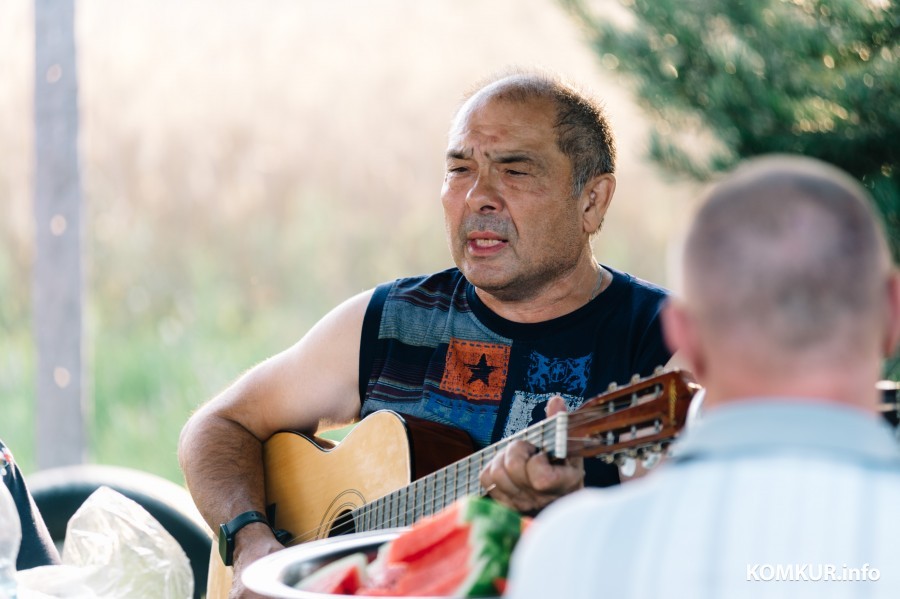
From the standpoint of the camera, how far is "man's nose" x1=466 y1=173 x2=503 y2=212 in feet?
8.54

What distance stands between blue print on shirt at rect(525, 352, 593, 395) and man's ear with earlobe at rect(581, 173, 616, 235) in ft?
1.23

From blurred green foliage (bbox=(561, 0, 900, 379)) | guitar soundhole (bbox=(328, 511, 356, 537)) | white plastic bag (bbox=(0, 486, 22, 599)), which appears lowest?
guitar soundhole (bbox=(328, 511, 356, 537))

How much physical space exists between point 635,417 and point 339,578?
1.61 feet

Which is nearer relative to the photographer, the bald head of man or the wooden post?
the bald head of man

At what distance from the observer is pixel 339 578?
1.29m

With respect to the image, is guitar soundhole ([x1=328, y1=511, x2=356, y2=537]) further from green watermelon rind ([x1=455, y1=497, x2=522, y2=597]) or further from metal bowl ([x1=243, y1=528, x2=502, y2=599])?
green watermelon rind ([x1=455, y1=497, x2=522, y2=597])

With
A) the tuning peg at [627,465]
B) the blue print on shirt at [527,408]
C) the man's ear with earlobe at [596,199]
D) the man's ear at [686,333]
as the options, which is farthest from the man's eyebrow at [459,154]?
the man's ear at [686,333]

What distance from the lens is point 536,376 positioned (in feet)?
8.13

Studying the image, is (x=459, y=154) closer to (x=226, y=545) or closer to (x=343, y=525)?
(x=343, y=525)

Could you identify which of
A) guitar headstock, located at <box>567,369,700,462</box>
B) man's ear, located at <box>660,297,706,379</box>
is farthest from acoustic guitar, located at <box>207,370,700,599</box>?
man's ear, located at <box>660,297,706,379</box>

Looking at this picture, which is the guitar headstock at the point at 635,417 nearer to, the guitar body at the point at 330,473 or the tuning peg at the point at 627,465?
the tuning peg at the point at 627,465

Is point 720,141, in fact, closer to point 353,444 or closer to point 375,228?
point 353,444

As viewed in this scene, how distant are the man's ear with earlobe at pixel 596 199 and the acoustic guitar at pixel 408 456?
0.65 metres

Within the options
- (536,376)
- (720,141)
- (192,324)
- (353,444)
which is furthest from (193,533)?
(192,324)
